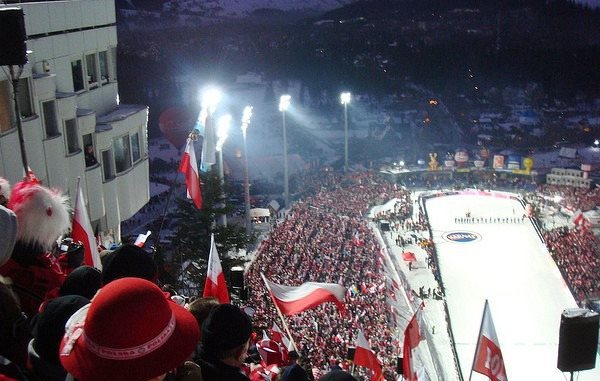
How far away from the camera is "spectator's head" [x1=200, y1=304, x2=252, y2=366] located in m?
3.21

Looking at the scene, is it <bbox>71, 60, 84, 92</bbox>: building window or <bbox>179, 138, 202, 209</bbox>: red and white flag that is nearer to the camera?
<bbox>179, 138, 202, 209</bbox>: red and white flag

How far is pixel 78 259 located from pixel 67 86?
1052 centimetres

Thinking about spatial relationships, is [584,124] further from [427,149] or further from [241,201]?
[241,201]

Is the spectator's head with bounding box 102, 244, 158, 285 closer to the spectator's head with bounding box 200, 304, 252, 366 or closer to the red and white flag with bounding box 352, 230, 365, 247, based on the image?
the spectator's head with bounding box 200, 304, 252, 366

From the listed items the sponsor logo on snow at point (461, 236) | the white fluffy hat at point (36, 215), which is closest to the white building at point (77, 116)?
the white fluffy hat at point (36, 215)

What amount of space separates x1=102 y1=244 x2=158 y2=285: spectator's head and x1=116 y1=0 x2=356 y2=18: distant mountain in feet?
214

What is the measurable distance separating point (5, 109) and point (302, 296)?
597cm

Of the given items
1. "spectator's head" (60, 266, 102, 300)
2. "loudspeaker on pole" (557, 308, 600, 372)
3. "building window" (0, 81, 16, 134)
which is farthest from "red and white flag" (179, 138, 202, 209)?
"spectator's head" (60, 266, 102, 300)

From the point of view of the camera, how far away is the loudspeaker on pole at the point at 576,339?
6355 mm

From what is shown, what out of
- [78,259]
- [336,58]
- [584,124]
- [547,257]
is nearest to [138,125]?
[78,259]

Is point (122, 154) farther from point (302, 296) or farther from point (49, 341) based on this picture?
point (49, 341)

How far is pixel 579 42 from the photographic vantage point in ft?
249

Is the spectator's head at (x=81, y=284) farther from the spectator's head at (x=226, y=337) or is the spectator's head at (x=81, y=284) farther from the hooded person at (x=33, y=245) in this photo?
the spectator's head at (x=226, y=337)

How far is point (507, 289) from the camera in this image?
81.4 feet
